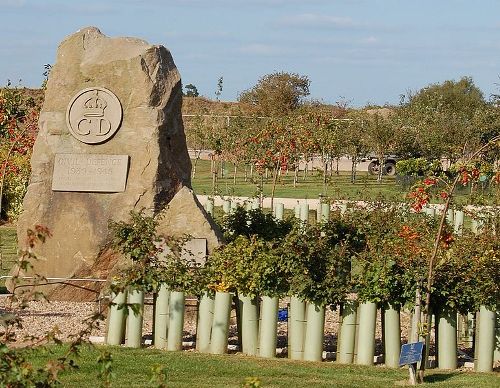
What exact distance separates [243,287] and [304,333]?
921 mm

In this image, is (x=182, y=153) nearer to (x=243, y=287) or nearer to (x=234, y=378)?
(x=243, y=287)

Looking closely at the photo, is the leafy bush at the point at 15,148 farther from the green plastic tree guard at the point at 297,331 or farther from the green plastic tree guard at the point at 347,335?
the green plastic tree guard at the point at 347,335

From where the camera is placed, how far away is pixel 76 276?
1627cm

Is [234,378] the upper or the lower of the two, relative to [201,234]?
lower

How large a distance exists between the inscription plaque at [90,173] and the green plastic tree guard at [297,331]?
4.67 metres

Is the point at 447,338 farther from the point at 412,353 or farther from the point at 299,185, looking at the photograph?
the point at 299,185

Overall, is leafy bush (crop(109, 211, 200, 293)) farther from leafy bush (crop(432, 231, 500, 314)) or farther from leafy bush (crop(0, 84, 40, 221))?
leafy bush (crop(0, 84, 40, 221))

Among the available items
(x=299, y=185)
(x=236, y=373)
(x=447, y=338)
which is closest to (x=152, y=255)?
(x=236, y=373)

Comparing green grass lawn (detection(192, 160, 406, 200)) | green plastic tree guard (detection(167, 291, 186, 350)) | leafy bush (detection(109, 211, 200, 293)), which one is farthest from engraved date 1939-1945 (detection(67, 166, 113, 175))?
green grass lawn (detection(192, 160, 406, 200))

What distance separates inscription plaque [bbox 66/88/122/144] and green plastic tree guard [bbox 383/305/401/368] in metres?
5.61

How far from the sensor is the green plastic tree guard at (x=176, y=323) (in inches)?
498

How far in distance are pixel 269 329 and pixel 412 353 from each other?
1.93 metres

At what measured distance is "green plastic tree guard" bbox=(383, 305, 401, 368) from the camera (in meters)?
12.2

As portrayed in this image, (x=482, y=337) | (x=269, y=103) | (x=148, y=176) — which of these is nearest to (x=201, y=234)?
(x=148, y=176)
